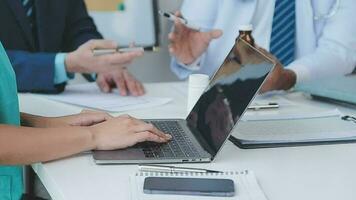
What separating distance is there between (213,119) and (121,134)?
199 millimetres

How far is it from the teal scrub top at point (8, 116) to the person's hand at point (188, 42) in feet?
2.44

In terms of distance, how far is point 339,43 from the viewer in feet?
6.78

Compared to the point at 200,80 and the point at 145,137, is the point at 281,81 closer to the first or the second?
the point at 200,80

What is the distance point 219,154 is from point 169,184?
240 millimetres

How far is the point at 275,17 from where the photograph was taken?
208 centimetres

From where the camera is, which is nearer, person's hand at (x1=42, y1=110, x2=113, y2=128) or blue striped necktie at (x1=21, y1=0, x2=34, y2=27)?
person's hand at (x1=42, y1=110, x2=113, y2=128)

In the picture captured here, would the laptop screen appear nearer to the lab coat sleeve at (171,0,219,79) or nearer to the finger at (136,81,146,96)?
the finger at (136,81,146,96)

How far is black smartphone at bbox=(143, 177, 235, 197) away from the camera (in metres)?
0.85

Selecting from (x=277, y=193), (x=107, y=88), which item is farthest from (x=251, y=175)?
(x=107, y=88)

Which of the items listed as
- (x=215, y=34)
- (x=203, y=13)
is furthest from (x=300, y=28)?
(x=215, y=34)

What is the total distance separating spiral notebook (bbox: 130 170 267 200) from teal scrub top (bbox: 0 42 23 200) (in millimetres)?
270

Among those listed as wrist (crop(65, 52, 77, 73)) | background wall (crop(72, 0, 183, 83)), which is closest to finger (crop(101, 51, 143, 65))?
wrist (crop(65, 52, 77, 73))

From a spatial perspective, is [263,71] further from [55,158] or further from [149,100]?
[149,100]

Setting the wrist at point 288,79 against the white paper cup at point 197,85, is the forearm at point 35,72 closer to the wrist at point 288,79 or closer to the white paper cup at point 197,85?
the white paper cup at point 197,85
